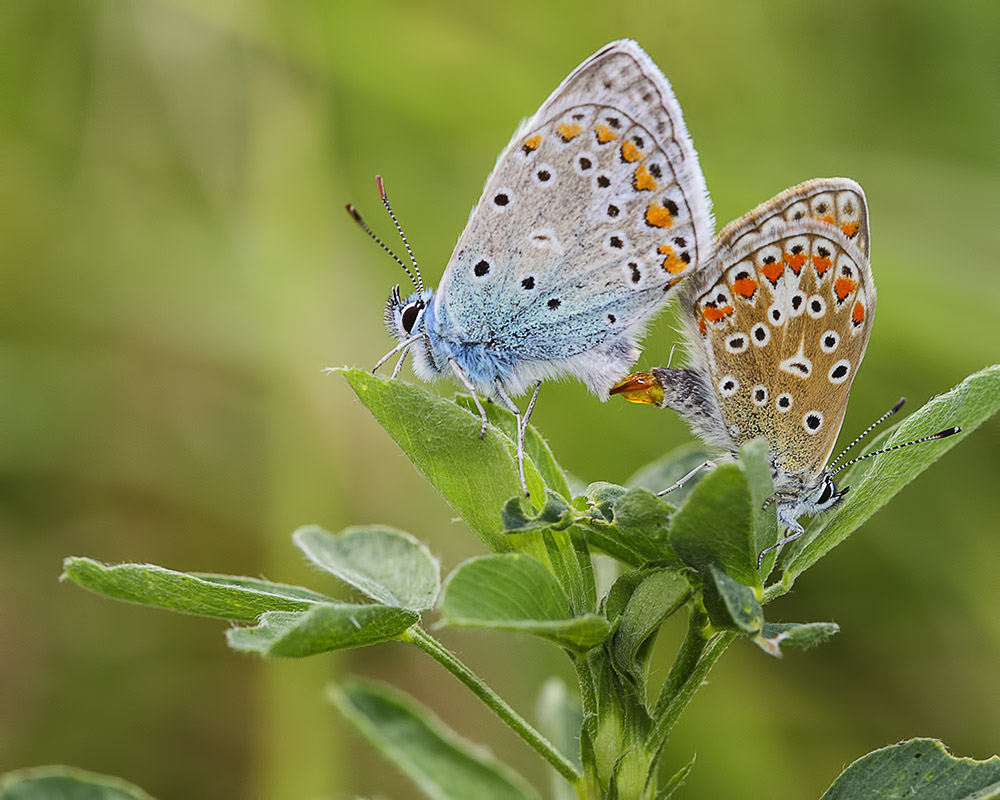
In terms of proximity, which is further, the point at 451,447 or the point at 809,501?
the point at 809,501

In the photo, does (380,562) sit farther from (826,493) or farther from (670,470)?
(826,493)

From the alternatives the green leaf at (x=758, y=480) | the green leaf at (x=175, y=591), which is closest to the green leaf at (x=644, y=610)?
the green leaf at (x=758, y=480)

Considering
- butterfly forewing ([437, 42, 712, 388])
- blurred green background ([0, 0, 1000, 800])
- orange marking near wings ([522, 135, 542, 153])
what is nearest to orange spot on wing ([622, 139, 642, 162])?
butterfly forewing ([437, 42, 712, 388])

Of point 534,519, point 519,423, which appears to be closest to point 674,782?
point 534,519

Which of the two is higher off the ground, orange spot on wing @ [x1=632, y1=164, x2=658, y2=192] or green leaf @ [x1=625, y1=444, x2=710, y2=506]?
orange spot on wing @ [x1=632, y1=164, x2=658, y2=192]

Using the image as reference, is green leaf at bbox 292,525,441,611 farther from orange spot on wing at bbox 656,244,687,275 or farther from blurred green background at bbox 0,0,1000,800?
blurred green background at bbox 0,0,1000,800

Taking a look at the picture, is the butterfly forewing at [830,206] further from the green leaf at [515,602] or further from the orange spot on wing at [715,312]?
the green leaf at [515,602]
